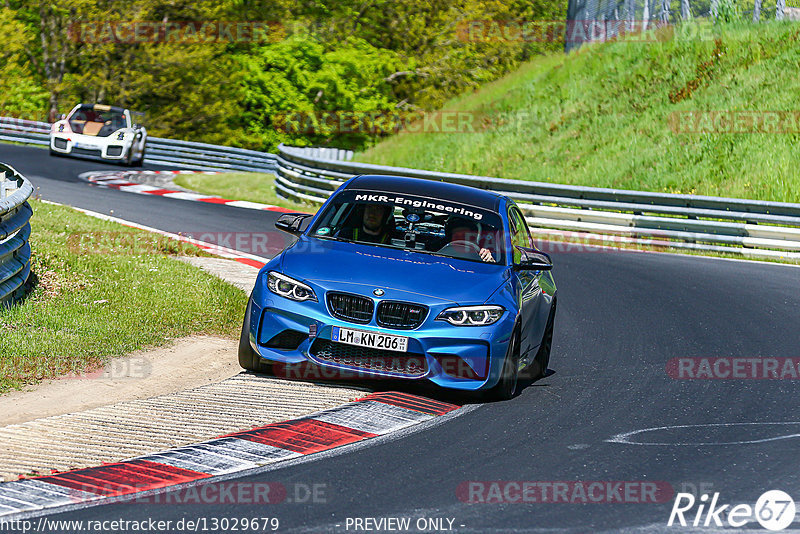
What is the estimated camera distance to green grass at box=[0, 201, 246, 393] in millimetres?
8531

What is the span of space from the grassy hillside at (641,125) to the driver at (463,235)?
15658 millimetres

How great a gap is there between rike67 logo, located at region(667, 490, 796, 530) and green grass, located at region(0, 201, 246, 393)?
457 cm

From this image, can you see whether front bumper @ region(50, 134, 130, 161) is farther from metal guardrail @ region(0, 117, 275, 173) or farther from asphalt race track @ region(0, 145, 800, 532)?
asphalt race track @ region(0, 145, 800, 532)

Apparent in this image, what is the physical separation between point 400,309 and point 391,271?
15.7 inches

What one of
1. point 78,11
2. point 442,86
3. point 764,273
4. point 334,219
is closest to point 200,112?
point 78,11

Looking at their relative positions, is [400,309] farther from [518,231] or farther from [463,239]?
[518,231]

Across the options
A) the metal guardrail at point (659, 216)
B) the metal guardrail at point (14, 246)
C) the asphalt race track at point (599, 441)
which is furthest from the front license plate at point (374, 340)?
the metal guardrail at point (659, 216)

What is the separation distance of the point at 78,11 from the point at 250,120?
9.28 metres

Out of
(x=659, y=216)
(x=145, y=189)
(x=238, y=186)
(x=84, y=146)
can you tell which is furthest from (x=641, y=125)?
(x=84, y=146)

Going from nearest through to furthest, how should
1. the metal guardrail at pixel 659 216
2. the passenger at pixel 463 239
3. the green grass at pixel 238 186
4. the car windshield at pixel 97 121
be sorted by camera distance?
the passenger at pixel 463 239
the metal guardrail at pixel 659 216
the green grass at pixel 238 186
the car windshield at pixel 97 121

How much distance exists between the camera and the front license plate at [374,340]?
306 inches

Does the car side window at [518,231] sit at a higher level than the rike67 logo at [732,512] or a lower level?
higher

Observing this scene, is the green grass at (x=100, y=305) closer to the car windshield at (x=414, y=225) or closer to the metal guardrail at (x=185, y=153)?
the car windshield at (x=414, y=225)

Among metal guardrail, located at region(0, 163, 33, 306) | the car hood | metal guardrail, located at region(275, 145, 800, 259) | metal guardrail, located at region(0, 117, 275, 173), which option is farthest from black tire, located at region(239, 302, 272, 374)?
metal guardrail, located at region(0, 117, 275, 173)
